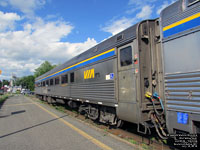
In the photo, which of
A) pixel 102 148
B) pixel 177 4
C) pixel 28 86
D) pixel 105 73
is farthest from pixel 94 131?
pixel 28 86

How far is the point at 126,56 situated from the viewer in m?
4.75

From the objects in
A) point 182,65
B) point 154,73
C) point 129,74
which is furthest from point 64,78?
point 182,65

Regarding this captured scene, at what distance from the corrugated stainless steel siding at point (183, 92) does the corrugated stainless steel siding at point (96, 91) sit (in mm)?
2065

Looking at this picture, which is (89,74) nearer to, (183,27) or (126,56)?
(126,56)

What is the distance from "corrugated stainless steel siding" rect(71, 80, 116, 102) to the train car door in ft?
1.59

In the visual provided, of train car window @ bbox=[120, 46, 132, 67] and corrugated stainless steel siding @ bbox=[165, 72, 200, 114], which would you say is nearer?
corrugated stainless steel siding @ bbox=[165, 72, 200, 114]

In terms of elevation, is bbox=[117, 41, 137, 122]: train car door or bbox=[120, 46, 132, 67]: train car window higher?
bbox=[120, 46, 132, 67]: train car window

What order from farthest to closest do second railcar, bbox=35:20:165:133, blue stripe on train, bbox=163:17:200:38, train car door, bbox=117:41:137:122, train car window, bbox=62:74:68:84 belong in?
train car window, bbox=62:74:68:84 → train car door, bbox=117:41:137:122 → second railcar, bbox=35:20:165:133 → blue stripe on train, bbox=163:17:200:38

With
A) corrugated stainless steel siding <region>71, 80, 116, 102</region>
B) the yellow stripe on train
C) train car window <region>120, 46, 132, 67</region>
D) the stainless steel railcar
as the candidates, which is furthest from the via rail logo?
the yellow stripe on train

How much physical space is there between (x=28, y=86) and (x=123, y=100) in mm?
83171

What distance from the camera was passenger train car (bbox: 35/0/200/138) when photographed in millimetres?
3096

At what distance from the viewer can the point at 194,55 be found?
3.02m

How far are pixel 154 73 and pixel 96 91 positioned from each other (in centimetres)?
269

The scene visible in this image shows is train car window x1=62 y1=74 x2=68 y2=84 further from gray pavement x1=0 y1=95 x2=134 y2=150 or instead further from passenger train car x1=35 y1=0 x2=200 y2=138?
gray pavement x1=0 y1=95 x2=134 y2=150
